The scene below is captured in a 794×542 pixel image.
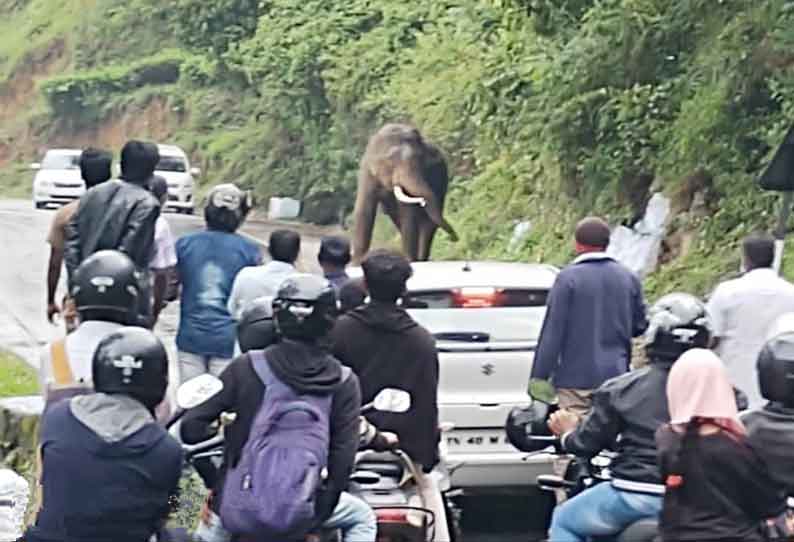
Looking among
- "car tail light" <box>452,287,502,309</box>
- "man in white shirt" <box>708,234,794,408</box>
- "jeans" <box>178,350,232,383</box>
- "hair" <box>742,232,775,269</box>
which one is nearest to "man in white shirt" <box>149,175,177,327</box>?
"jeans" <box>178,350,232,383</box>

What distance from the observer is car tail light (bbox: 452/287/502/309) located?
10.8 metres

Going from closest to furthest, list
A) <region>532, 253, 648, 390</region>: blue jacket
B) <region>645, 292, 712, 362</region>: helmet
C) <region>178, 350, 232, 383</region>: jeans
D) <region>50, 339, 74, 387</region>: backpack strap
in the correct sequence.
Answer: <region>645, 292, 712, 362</region>: helmet < <region>50, 339, 74, 387</region>: backpack strap < <region>532, 253, 648, 390</region>: blue jacket < <region>178, 350, 232, 383</region>: jeans

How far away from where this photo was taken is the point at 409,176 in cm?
2467

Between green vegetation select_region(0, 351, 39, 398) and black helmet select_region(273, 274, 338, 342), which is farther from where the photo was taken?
green vegetation select_region(0, 351, 39, 398)

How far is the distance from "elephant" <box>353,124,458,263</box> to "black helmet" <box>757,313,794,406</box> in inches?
683

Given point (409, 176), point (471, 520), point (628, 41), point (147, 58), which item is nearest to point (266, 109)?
point (147, 58)

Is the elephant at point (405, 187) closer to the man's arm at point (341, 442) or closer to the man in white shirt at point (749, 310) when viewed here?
the man in white shirt at point (749, 310)

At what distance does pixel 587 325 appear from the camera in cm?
970

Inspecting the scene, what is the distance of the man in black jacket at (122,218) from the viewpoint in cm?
1014

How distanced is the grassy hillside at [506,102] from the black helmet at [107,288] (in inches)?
431

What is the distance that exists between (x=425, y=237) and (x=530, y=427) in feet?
54.1

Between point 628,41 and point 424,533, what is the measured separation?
45.0ft

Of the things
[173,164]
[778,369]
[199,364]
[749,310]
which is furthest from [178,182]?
[778,369]

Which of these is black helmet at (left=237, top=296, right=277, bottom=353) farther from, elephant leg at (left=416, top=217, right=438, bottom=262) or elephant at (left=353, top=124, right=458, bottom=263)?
elephant at (left=353, top=124, right=458, bottom=263)
